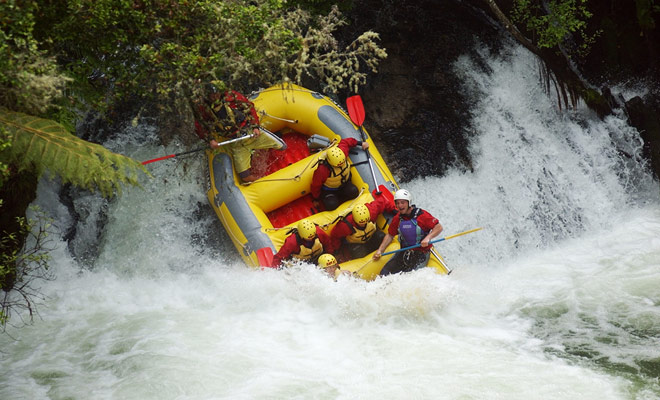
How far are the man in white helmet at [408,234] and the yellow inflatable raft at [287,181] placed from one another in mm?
86

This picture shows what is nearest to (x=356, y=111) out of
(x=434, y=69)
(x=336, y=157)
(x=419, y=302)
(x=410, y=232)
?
(x=336, y=157)

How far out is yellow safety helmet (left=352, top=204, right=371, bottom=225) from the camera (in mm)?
5531

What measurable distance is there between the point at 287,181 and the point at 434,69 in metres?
3.16

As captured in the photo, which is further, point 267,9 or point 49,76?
point 267,9

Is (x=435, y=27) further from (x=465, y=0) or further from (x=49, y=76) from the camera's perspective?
(x=49, y=76)

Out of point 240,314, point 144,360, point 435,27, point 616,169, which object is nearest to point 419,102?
point 435,27

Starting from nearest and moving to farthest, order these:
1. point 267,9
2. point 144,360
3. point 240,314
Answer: point 144,360
point 267,9
point 240,314

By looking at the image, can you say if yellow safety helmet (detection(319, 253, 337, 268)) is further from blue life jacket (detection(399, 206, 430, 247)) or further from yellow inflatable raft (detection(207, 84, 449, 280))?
blue life jacket (detection(399, 206, 430, 247))

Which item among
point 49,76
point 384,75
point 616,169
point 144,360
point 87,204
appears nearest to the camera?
point 49,76

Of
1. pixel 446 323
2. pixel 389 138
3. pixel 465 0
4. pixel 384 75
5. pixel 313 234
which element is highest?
pixel 465 0

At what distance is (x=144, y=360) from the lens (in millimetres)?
4453

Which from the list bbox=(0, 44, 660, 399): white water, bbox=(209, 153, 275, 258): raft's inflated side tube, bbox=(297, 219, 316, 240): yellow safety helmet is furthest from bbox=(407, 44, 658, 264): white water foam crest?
bbox=(209, 153, 275, 258): raft's inflated side tube

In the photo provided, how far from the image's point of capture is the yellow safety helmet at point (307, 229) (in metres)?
5.38

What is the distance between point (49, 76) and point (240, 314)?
247 cm
